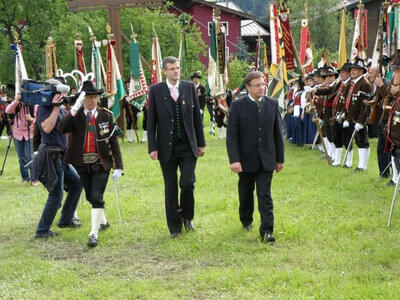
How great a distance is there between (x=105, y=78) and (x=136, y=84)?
3.34 feet

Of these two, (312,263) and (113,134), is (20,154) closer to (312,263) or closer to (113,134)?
(113,134)

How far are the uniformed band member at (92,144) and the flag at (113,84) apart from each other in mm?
9975

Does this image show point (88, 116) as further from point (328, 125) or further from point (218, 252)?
point (328, 125)

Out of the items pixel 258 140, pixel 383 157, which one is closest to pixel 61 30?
pixel 383 157

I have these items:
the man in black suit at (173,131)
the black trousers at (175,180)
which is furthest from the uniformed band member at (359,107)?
the black trousers at (175,180)

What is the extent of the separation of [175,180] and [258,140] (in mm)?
1187

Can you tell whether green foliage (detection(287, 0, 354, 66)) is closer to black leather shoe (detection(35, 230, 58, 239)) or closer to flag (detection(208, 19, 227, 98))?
flag (detection(208, 19, 227, 98))

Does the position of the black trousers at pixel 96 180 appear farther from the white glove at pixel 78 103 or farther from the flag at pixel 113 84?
the flag at pixel 113 84

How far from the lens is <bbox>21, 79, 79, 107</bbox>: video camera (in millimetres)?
7332

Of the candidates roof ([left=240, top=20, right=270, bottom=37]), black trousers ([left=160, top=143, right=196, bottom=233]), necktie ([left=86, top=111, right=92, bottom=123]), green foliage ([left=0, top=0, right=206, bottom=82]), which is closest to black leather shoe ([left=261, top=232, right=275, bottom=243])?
black trousers ([left=160, top=143, right=196, bottom=233])

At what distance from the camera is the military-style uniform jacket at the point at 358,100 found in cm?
1142

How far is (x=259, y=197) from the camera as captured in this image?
7016mm

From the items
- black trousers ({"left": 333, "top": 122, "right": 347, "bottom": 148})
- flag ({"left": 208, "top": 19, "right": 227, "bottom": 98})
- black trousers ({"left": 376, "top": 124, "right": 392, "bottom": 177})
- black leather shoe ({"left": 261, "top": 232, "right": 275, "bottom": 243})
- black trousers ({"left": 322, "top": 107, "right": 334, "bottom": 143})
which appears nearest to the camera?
black leather shoe ({"left": 261, "top": 232, "right": 275, "bottom": 243})

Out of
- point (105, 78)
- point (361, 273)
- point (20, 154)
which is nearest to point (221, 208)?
point (361, 273)
